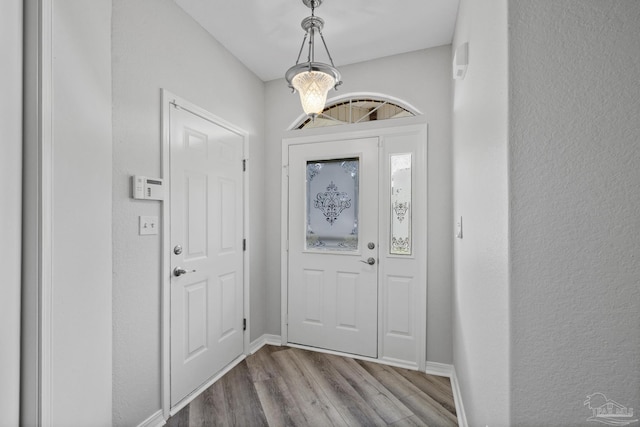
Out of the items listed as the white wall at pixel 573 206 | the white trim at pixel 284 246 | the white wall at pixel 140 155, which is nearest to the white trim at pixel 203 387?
the white wall at pixel 140 155

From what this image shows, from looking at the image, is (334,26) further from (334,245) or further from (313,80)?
(334,245)

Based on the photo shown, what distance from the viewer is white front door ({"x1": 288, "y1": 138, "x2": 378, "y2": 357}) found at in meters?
2.65

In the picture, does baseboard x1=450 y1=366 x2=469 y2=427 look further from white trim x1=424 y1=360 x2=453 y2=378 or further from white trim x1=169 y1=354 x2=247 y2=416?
white trim x1=169 y1=354 x2=247 y2=416

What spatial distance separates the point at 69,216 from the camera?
1.30 m

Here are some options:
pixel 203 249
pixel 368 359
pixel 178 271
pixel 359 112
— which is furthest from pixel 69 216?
pixel 368 359

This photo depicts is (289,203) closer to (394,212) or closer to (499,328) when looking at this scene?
(394,212)

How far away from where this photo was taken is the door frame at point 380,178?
2.46 meters

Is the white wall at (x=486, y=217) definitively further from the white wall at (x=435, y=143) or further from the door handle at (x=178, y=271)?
the door handle at (x=178, y=271)

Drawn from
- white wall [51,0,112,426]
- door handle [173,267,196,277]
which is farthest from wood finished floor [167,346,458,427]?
door handle [173,267,196,277]

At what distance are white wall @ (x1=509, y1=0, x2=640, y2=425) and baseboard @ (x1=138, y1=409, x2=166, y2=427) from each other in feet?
6.16

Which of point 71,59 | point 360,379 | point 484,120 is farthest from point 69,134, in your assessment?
point 360,379

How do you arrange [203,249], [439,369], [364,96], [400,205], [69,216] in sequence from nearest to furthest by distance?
[69,216] → [203,249] → [439,369] → [400,205] → [364,96]

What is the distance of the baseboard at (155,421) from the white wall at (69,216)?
32cm

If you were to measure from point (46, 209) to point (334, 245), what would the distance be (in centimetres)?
202
